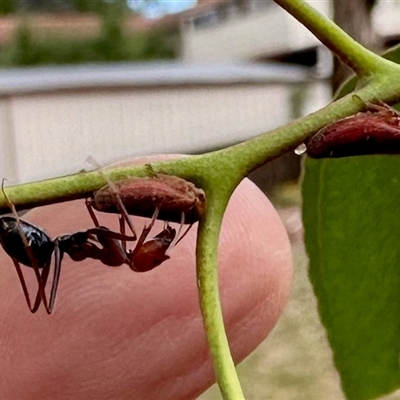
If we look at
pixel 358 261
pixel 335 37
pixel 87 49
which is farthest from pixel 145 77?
pixel 335 37

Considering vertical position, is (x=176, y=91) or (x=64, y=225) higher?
(x=64, y=225)

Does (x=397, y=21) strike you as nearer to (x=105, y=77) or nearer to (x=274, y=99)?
(x=274, y=99)

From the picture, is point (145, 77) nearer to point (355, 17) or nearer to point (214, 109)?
point (214, 109)

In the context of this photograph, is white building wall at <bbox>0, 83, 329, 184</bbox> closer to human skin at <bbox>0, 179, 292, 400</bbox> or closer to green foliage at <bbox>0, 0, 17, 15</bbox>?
human skin at <bbox>0, 179, 292, 400</bbox>

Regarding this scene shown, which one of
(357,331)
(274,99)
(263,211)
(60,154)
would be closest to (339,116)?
(357,331)

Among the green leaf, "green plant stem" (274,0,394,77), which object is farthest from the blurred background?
"green plant stem" (274,0,394,77)

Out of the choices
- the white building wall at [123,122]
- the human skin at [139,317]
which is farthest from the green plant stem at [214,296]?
the white building wall at [123,122]
